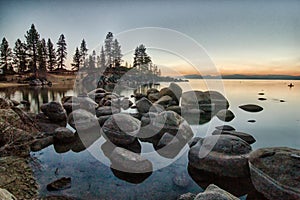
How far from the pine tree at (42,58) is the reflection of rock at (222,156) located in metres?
45.3

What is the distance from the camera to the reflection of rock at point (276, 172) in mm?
3627

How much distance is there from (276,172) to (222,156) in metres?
1.32

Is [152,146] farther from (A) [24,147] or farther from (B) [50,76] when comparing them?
(B) [50,76]

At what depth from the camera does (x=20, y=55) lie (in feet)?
135

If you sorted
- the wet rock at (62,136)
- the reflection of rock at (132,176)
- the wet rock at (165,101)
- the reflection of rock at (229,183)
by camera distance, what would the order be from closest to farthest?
the reflection of rock at (229,183) → the reflection of rock at (132,176) → the wet rock at (62,136) → the wet rock at (165,101)

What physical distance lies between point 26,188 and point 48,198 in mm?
649

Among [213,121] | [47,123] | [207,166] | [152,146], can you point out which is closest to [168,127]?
[152,146]

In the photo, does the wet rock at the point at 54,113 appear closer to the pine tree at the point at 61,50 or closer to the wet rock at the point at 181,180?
the wet rock at the point at 181,180

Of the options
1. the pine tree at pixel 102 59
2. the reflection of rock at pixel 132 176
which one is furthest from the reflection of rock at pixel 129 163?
the pine tree at pixel 102 59

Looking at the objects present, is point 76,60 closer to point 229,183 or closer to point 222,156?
point 222,156

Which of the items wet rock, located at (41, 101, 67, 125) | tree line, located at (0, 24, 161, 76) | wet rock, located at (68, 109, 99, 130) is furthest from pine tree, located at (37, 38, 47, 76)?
wet rock, located at (68, 109, 99, 130)

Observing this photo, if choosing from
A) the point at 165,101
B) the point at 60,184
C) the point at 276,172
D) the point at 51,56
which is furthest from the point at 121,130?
→ the point at 51,56

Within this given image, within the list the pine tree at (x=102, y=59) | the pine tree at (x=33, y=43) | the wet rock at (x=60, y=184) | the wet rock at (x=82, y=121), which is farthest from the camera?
the pine tree at (x=102, y=59)

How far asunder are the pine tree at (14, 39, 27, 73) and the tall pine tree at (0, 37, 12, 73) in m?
1.58
